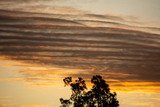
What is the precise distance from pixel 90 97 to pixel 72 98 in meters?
0.83

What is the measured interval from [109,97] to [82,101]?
1252 mm

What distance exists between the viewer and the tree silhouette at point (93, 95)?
35.9 metres

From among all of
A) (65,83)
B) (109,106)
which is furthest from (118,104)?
(65,83)

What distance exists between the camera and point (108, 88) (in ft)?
119

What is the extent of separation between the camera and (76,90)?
36.5 metres

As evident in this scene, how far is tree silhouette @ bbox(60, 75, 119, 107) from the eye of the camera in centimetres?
3588

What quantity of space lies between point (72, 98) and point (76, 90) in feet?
1.78

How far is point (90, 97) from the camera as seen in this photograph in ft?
119

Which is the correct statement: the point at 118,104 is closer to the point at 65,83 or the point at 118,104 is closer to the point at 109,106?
the point at 109,106

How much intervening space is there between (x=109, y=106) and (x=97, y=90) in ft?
3.41

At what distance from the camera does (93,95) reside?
119 ft

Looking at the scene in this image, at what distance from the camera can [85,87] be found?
120ft

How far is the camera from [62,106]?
118 ft

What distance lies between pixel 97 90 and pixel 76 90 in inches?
38.9
